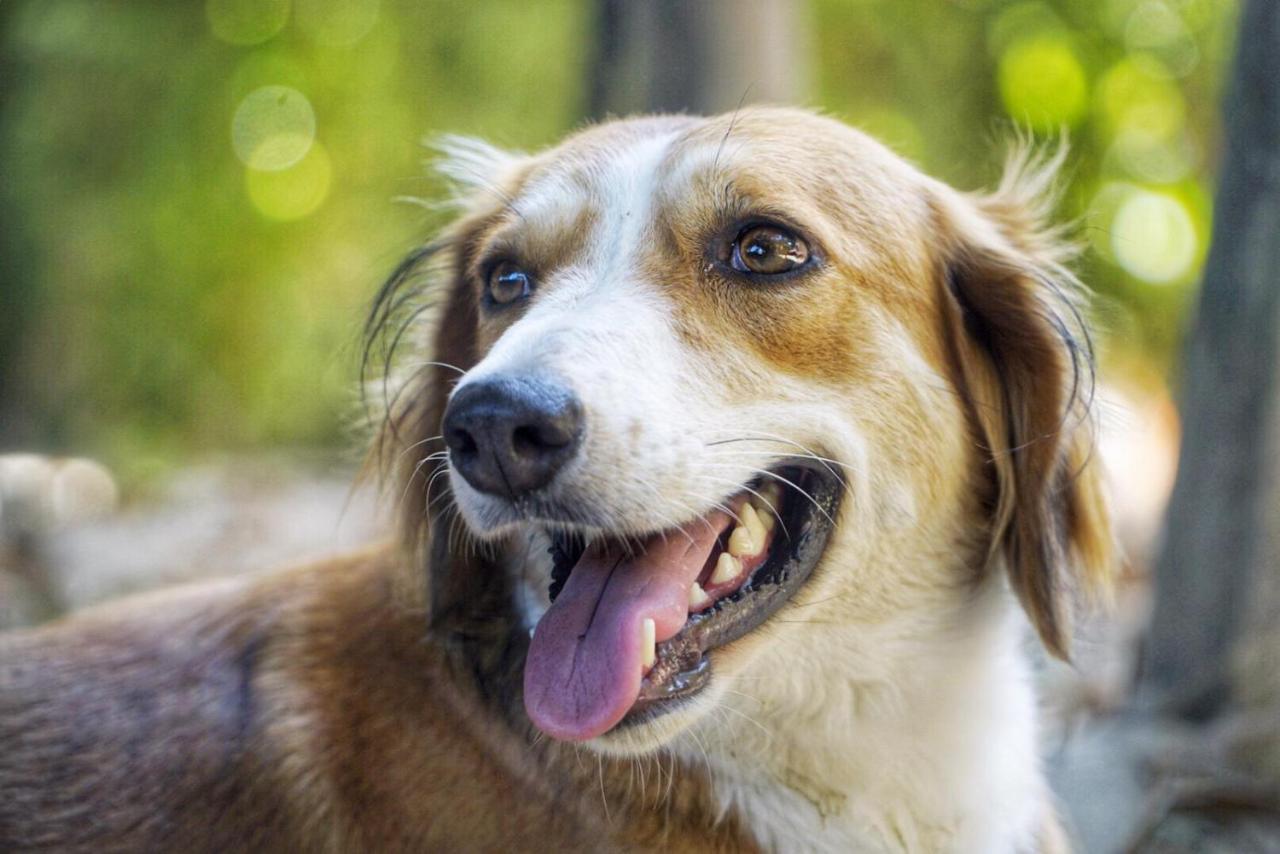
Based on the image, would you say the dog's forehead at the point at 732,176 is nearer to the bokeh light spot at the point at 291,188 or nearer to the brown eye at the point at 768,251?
the brown eye at the point at 768,251

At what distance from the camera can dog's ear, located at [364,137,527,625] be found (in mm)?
2611

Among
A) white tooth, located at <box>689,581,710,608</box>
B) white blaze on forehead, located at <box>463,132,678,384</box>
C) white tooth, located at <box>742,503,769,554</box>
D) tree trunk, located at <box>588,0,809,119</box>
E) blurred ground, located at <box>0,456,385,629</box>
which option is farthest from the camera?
blurred ground, located at <box>0,456,385,629</box>

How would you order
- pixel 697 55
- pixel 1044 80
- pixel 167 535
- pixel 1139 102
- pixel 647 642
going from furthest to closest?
1. pixel 1044 80
2. pixel 1139 102
3. pixel 167 535
4. pixel 697 55
5. pixel 647 642

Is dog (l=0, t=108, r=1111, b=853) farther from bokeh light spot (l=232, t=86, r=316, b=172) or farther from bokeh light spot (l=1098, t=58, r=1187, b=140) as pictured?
bokeh light spot (l=232, t=86, r=316, b=172)

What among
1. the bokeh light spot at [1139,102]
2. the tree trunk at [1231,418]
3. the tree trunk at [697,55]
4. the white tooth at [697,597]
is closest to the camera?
the white tooth at [697,597]

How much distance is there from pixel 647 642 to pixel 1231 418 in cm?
246

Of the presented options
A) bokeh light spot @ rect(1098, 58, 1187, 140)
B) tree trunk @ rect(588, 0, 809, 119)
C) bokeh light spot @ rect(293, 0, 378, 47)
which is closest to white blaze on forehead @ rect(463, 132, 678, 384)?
tree trunk @ rect(588, 0, 809, 119)

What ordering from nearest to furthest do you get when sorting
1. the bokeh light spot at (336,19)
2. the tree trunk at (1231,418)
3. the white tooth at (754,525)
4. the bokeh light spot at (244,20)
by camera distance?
the white tooth at (754,525)
the tree trunk at (1231,418)
the bokeh light spot at (336,19)
the bokeh light spot at (244,20)

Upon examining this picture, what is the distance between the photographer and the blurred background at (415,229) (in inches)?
148

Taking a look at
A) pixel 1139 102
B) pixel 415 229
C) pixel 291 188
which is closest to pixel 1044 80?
pixel 1139 102

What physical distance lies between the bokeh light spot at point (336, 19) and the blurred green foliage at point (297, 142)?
3 centimetres

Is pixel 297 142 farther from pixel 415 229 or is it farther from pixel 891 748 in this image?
pixel 891 748

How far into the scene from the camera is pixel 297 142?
10.7m

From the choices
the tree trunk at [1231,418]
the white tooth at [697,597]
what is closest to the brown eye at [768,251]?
the white tooth at [697,597]
